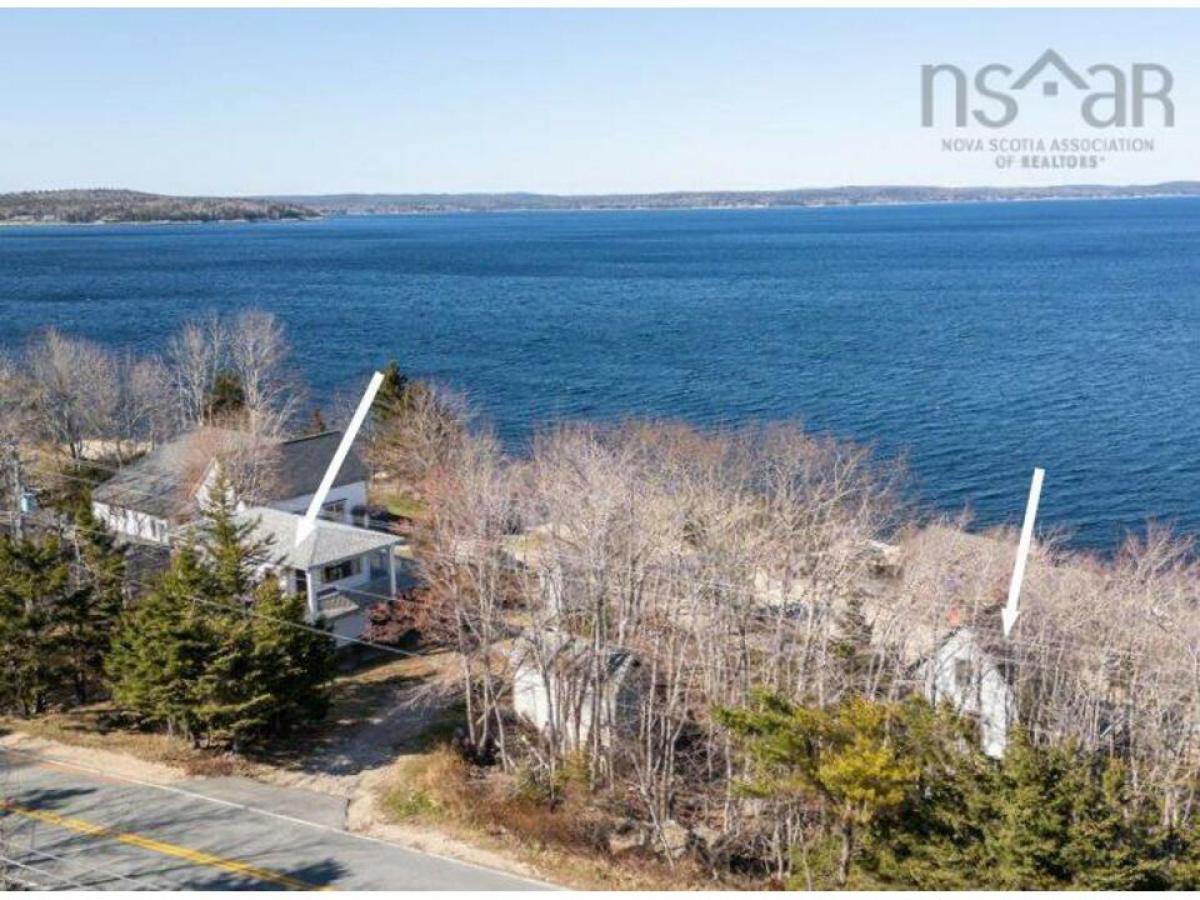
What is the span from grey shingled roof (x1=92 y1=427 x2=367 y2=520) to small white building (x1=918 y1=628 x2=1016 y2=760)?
64.2 ft

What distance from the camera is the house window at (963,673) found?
811 inches

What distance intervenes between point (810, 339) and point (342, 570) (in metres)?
47.1

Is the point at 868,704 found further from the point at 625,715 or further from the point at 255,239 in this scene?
the point at 255,239

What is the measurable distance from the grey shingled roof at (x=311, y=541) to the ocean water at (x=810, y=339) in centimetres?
1929

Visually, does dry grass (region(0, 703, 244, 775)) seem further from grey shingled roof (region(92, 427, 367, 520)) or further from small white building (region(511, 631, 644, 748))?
grey shingled roof (region(92, 427, 367, 520))

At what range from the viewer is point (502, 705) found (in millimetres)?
24328

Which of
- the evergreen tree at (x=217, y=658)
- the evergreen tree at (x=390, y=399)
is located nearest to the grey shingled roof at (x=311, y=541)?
the evergreen tree at (x=217, y=658)

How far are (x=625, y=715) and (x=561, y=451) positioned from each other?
7237 mm

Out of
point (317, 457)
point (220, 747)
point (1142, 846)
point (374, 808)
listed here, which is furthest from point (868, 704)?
point (317, 457)

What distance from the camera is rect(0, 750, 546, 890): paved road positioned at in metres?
17.4

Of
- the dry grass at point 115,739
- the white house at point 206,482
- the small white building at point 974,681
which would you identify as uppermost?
the white house at point 206,482

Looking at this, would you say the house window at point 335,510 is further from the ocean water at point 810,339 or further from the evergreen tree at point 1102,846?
the evergreen tree at point 1102,846

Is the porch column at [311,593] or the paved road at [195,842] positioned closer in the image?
the paved road at [195,842]

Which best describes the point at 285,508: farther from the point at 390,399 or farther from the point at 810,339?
the point at 810,339
